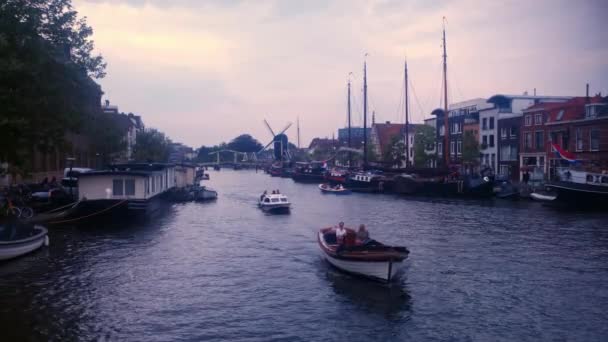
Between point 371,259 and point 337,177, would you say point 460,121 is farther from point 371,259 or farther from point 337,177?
point 371,259

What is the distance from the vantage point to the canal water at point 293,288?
19656 millimetres

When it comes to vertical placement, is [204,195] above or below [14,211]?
below

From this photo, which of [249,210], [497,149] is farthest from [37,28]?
[497,149]

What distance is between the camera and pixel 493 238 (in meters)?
38.5

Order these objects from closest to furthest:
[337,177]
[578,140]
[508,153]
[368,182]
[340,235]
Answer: [340,235], [578,140], [508,153], [368,182], [337,177]

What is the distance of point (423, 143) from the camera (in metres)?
93.8

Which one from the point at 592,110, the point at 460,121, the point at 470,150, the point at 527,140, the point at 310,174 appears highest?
the point at 460,121

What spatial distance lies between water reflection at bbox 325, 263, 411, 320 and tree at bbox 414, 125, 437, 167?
69.2 metres

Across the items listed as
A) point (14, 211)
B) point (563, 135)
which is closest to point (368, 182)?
point (563, 135)

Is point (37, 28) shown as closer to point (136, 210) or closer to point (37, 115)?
point (37, 115)

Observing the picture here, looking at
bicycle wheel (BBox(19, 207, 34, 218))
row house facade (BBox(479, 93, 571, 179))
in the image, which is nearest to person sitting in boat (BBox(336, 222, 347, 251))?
bicycle wheel (BBox(19, 207, 34, 218))

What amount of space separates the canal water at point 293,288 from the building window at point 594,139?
24534 mm

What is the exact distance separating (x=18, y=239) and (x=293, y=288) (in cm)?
1508

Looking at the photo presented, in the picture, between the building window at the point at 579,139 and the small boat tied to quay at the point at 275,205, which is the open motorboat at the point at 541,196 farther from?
the small boat tied to quay at the point at 275,205
